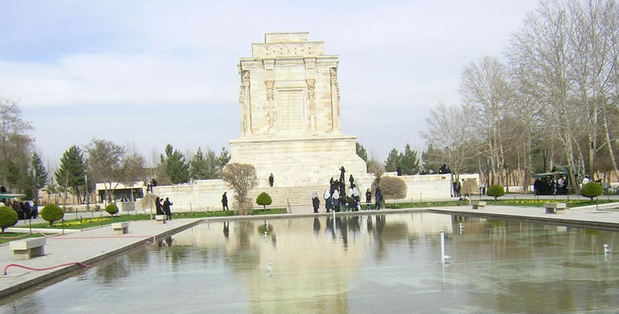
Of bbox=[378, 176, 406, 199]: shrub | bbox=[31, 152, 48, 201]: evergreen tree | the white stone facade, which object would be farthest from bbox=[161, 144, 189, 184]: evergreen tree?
bbox=[378, 176, 406, 199]: shrub

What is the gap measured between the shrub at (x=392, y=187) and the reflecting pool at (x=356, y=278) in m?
26.0

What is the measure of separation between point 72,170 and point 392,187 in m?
49.7

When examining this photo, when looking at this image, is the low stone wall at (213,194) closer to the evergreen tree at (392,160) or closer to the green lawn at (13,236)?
the green lawn at (13,236)

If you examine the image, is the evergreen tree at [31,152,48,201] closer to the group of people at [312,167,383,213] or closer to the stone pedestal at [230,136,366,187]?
A: the stone pedestal at [230,136,366,187]

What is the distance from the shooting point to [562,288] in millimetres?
9086

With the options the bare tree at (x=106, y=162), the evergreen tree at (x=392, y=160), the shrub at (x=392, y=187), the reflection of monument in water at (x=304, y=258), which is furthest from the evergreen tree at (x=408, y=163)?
the reflection of monument in water at (x=304, y=258)

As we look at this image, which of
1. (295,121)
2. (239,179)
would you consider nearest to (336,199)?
(239,179)

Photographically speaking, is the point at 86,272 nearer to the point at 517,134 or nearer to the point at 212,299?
the point at 212,299

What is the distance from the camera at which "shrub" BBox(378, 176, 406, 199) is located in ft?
144

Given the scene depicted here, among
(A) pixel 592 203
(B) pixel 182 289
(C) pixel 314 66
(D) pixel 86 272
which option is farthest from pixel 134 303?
(C) pixel 314 66

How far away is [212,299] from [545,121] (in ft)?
114

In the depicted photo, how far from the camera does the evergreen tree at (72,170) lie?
77.6 m

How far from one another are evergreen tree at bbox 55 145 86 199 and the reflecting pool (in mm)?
65317

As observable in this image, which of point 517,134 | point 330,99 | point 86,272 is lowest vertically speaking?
point 86,272
